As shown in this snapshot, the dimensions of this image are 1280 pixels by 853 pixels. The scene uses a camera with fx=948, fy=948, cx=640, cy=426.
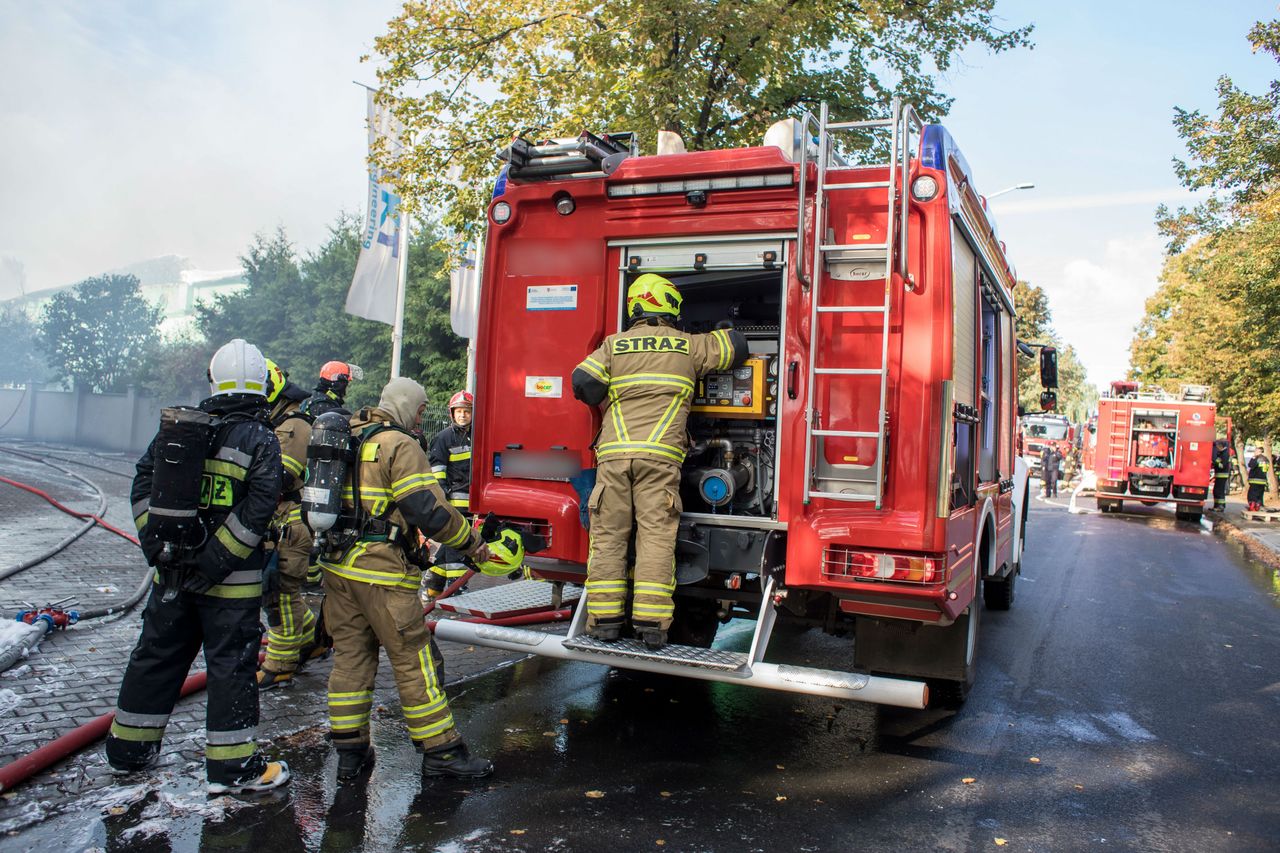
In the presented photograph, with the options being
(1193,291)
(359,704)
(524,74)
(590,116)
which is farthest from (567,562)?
(1193,291)

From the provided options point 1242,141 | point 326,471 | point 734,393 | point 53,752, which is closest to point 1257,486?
point 1242,141

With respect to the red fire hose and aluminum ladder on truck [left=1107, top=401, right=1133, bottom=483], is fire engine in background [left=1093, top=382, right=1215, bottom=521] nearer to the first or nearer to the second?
aluminum ladder on truck [left=1107, top=401, right=1133, bottom=483]

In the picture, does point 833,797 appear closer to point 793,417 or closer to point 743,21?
point 793,417

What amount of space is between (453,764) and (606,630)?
912 millimetres

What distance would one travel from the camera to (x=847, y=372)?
4449 mm

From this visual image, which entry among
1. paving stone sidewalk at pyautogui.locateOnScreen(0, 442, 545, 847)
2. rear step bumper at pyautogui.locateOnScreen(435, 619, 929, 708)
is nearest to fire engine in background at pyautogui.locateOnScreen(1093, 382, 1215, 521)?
paving stone sidewalk at pyautogui.locateOnScreen(0, 442, 545, 847)

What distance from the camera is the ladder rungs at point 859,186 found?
15.0 feet

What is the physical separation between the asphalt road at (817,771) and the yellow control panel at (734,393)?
1703 mm

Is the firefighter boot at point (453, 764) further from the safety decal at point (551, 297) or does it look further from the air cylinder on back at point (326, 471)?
the safety decal at point (551, 297)

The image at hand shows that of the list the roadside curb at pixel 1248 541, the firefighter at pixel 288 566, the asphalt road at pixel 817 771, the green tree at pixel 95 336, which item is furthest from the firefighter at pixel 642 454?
the green tree at pixel 95 336

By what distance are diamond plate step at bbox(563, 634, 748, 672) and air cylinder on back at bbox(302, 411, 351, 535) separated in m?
1.29

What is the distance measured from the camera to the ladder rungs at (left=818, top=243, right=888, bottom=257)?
448 centimetres

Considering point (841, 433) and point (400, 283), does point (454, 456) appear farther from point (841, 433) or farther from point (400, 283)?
point (400, 283)

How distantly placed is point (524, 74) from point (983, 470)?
389 inches
